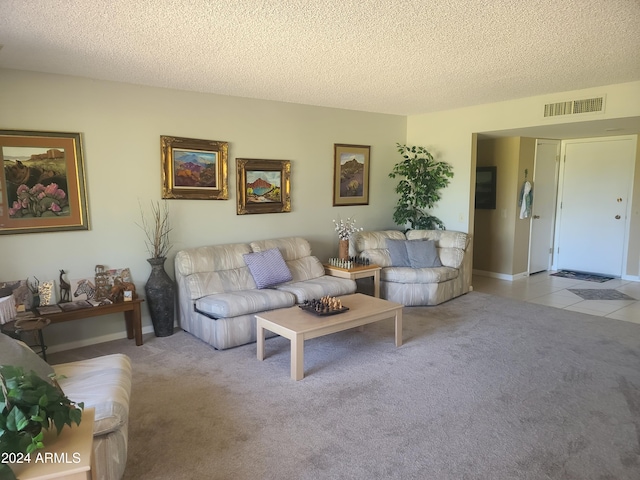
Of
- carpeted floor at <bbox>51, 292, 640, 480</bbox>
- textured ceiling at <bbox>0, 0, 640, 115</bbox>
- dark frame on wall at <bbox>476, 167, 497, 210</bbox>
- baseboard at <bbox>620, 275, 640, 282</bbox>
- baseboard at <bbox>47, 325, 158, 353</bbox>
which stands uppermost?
textured ceiling at <bbox>0, 0, 640, 115</bbox>

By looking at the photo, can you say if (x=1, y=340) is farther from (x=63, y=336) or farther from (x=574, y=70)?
(x=574, y=70)

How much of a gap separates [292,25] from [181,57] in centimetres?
113

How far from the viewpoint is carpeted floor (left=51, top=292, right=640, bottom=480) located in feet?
7.83

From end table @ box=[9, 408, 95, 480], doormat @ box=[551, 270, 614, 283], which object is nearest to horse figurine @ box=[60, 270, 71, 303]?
end table @ box=[9, 408, 95, 480]

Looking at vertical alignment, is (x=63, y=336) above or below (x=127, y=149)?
below

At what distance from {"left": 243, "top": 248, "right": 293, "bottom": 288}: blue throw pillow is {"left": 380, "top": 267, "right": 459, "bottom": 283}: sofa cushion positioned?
144 centimetres

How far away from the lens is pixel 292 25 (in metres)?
2.87

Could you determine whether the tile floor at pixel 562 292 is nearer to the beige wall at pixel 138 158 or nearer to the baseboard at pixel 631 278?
the baseboard at pixel 631 278

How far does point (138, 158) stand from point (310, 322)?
7.99 ft

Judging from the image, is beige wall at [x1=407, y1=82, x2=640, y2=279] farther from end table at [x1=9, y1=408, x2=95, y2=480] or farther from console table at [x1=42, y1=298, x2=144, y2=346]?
end table at [x1=9, y1=408, x2=95, y2=480]

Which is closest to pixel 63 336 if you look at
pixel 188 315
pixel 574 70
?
pixel 188 315

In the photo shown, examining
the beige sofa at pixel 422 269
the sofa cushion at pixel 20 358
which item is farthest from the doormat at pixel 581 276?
the sofa cushion at pixel 20 358

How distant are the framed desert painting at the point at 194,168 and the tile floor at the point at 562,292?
3954 millimetres

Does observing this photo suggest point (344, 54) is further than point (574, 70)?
No
